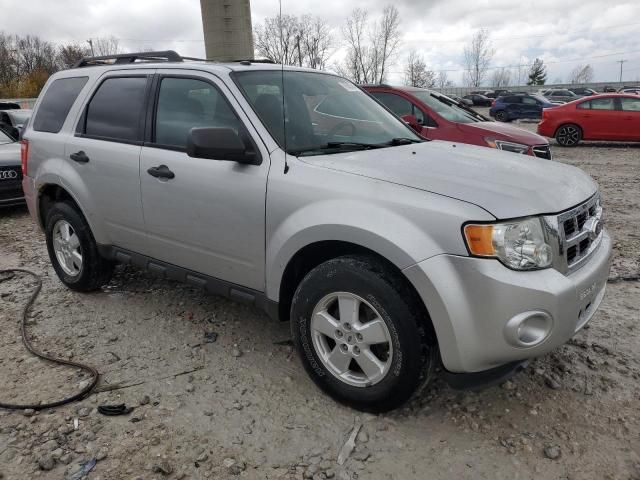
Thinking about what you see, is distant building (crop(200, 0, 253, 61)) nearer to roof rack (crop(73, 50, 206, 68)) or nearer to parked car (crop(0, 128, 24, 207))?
parked car (crop(0, 128, 24, 207))

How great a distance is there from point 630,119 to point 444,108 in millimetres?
8611

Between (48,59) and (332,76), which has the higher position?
(48,59)

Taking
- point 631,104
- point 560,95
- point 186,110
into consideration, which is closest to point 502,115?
point 631,104

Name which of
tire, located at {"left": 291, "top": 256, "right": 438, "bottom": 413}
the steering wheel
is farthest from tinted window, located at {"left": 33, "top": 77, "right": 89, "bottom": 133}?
tire, located at {"left": 291, "top": 256, "right": 438, "bottom": 413}

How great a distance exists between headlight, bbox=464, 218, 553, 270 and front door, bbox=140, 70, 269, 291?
1.17 m

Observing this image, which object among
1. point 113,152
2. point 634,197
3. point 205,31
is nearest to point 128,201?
point 113,152

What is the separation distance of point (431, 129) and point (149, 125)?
447 centimetres

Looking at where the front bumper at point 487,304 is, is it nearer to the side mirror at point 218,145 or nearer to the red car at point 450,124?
the side mirror at point 218,145

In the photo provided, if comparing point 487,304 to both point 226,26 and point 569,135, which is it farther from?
point 569,135

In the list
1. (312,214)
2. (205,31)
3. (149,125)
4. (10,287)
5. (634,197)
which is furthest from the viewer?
(205,31)

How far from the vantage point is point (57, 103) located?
4324 mm

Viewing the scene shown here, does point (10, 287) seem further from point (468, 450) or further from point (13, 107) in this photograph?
point (13, 107)

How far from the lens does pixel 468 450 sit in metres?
2.44

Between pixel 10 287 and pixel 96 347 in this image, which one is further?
pixel 10 287
